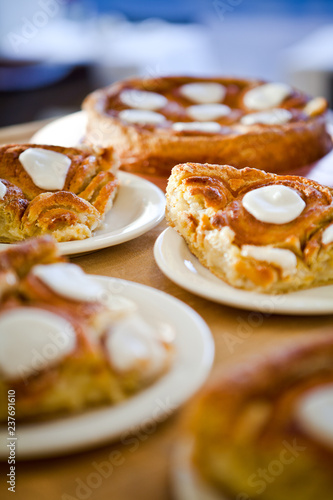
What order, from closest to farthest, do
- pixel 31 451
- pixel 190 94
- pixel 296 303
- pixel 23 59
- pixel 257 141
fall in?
pixel 31 451
pixel 296 303
pixel 257 141
pixel 190 94
pixel 23 59

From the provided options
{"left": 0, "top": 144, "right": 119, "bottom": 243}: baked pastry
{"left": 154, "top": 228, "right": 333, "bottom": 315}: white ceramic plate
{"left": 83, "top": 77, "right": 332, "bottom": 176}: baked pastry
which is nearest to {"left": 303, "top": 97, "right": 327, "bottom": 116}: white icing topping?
{"left": 83, "top": 77, "right": 332, "bottom": 176}: baked pastry

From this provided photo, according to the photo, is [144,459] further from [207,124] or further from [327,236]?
[207,124]

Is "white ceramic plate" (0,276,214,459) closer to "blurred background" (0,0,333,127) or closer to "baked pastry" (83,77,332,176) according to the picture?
"baked pastry" (83,77,332,176)

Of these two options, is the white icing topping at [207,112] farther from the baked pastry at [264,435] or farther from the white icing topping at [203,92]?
the baked pastry at [264,435]

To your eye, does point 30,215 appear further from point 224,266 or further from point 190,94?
point 190,94

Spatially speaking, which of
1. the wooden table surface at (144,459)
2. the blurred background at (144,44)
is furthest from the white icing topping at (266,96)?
the blurred background at (144,44)

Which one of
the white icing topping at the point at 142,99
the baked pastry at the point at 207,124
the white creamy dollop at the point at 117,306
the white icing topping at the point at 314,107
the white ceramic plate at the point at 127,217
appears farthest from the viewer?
the white icing topping at the point at 142,99

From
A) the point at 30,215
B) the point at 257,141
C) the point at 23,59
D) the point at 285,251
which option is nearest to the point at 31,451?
the point at 285,251
